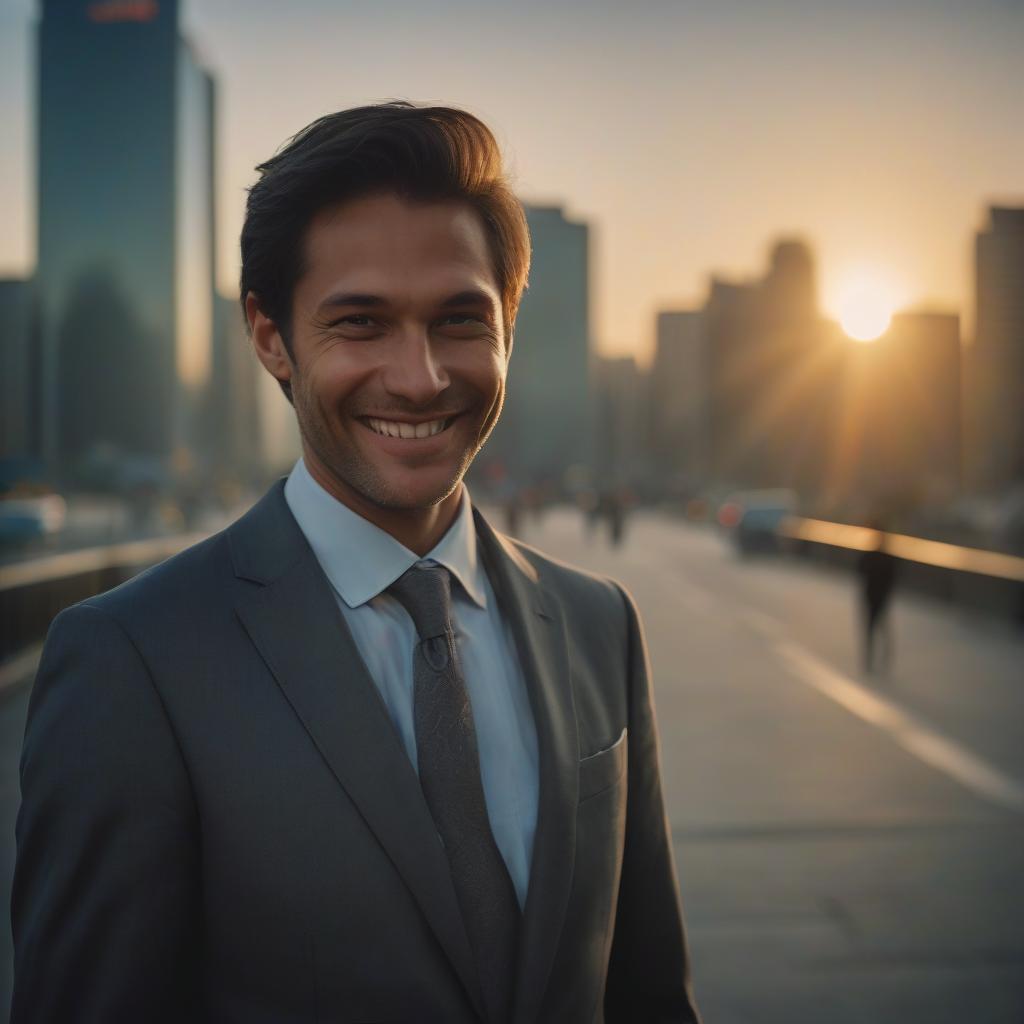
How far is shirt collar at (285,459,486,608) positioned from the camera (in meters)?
1.84

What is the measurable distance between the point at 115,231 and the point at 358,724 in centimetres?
14494

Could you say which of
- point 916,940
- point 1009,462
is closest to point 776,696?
point 916,940

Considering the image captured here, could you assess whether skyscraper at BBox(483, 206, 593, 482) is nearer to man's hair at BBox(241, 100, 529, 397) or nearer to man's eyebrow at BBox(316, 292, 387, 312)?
man's hair at BBox(241, 100, 529, 397)

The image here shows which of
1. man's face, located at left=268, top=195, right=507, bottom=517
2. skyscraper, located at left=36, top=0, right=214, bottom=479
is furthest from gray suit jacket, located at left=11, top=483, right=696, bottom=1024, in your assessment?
skyscraper, located at left=36, top=0, right=214, bottom=479

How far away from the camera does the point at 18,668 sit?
38.8 feet

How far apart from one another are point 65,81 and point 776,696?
487 feet

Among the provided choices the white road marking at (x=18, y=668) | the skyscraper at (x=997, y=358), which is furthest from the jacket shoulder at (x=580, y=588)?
the skyscraper at (x=997, y=358)

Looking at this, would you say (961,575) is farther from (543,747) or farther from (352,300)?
(352,300)

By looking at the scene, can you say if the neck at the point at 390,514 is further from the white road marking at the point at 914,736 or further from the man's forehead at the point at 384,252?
the white road marking at the point at 914,736

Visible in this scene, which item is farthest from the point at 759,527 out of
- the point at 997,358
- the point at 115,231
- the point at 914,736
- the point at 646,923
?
the point at 997,358

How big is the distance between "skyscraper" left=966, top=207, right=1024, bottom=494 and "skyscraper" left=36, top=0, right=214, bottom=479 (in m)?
91.5

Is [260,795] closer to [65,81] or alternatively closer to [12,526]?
[12,526]

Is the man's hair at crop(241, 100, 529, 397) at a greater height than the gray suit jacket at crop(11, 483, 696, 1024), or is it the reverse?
the man's hair at crop(241, 100, 529, 397)

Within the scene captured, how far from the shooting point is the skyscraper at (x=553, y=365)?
172875 millimetres
